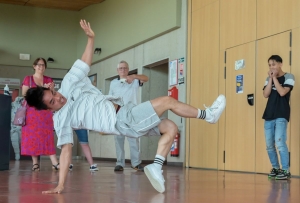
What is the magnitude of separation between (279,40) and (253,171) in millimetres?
1989

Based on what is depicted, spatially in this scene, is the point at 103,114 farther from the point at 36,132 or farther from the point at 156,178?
the point at 36,132

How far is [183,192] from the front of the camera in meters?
4.33

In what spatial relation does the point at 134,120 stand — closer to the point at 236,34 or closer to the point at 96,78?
the point at 236,34

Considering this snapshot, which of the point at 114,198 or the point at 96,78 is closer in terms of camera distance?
the point at 114,198

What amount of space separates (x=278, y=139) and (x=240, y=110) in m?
2.16

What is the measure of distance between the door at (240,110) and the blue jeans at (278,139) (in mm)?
1553

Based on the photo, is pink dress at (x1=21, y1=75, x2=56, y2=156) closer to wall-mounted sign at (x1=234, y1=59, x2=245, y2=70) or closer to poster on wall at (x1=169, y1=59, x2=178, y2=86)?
wall-mounted sign at (x1=234, y1=59, x2=245, y2=70)

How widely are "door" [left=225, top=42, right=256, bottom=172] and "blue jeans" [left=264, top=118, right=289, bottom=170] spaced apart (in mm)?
1553

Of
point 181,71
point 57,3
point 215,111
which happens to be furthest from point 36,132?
point 57,3

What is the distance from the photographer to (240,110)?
28.3 ft

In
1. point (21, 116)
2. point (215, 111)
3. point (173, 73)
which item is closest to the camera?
point (215, 111)

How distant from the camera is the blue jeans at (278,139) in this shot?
649 centimetres

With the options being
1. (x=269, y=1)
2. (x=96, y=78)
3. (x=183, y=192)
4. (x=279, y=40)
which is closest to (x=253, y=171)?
(x=279, y=40)

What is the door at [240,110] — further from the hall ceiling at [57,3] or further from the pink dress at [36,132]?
the hall ceiling at [57,3]
